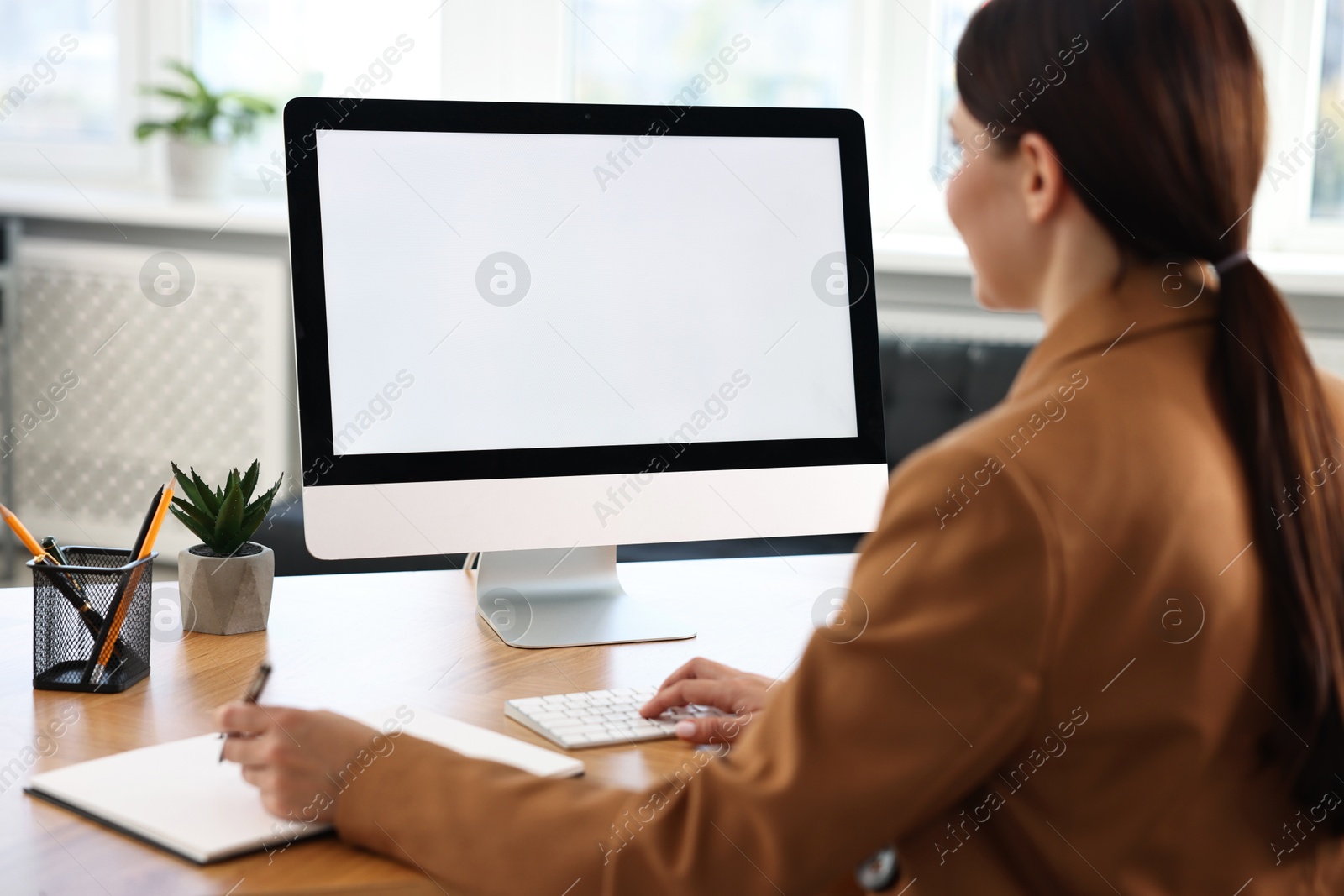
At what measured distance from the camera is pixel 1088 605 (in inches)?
26.6

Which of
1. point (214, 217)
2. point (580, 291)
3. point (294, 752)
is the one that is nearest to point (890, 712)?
point (294, 752)

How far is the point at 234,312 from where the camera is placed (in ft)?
11.5

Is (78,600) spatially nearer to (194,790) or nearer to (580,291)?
(194,790)

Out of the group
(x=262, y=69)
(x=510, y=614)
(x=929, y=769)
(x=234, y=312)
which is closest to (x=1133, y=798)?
(x=929, y=769)

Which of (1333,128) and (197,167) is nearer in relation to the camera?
(1333,128)

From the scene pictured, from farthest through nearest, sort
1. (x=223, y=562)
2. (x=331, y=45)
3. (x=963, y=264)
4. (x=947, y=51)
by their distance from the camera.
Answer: (x=331, y=45) < (x=947, y=51) < (x=963, y=264) < (x=223, y=562)

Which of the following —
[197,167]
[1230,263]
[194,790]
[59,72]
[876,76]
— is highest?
[59,72]

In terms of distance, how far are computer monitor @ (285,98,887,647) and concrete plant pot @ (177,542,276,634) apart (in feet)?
0.31

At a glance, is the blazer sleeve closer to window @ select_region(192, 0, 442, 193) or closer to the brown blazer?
the brown blazer

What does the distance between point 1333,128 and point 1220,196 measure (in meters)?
2.91

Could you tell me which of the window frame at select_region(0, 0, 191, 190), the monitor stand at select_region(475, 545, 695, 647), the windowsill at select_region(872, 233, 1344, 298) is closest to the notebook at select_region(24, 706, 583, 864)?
the monitor stand at select_region(475, 545, 695, 647)

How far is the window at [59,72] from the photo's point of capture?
3771 mm

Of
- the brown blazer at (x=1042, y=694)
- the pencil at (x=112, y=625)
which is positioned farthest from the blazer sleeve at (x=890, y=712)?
the pencil at (x=112, y=625)

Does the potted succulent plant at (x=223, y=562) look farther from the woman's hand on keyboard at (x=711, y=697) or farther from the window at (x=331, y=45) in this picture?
the window at (x=331, y=45)
